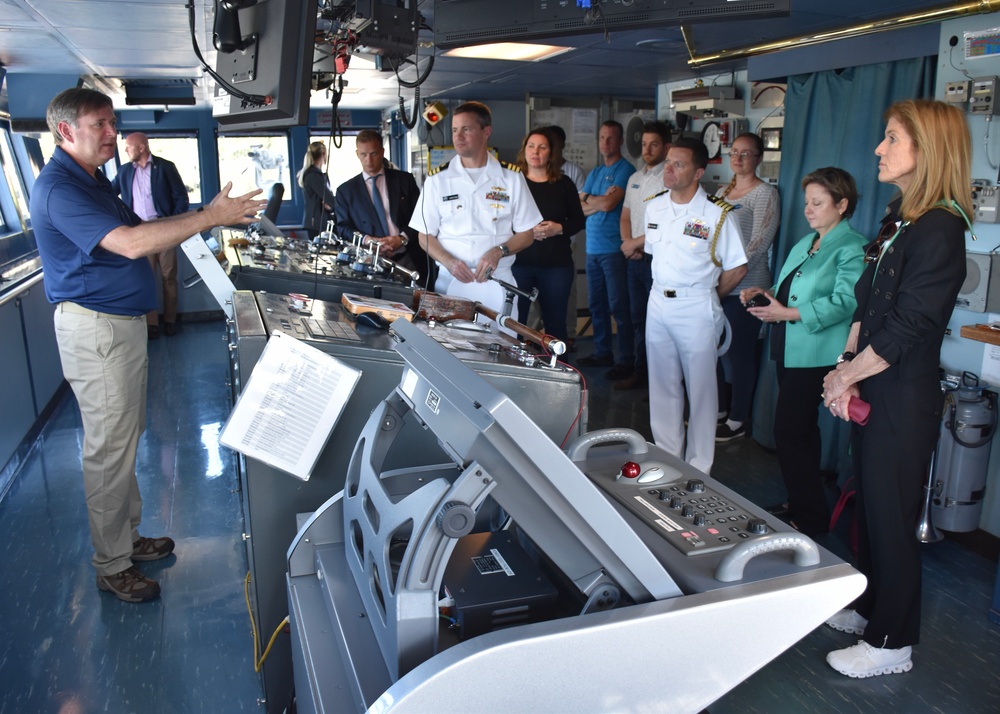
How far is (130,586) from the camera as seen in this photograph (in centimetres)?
283

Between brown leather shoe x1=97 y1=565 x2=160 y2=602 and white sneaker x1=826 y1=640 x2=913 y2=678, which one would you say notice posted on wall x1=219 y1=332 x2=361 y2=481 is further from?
white sneaker x1=826 y1=640 x2=913 y2=678

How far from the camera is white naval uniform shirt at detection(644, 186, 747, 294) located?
11.7 ft

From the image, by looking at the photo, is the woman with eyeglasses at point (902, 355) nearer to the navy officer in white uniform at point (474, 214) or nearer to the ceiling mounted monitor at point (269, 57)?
the navy officer in white uniform at point (474, 214)

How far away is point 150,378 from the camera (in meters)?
5.95

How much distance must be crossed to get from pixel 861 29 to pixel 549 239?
2.19 metres

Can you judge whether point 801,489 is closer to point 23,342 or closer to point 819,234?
point 819,234

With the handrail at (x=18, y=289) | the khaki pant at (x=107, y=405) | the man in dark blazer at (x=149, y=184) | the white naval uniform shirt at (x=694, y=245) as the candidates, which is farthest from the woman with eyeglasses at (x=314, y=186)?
the khaki pant at (x=107, y=405)

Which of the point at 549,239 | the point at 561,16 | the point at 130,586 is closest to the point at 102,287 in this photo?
the point at 130,586

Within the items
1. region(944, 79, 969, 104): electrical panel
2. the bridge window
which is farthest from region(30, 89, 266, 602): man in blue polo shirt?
the bridge window

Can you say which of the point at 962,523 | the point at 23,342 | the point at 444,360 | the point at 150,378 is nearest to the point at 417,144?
the point at 150,378

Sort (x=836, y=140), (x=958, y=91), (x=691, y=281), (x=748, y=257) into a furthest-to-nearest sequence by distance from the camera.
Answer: (x=748, y=257) < (x=836, y=140) < (x=691, y=281) < (x=958, y=91)

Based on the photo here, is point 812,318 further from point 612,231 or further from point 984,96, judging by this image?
point 612,231

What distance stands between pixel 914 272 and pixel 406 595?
174cm

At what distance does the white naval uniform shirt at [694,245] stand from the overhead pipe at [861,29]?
843 millimetres
